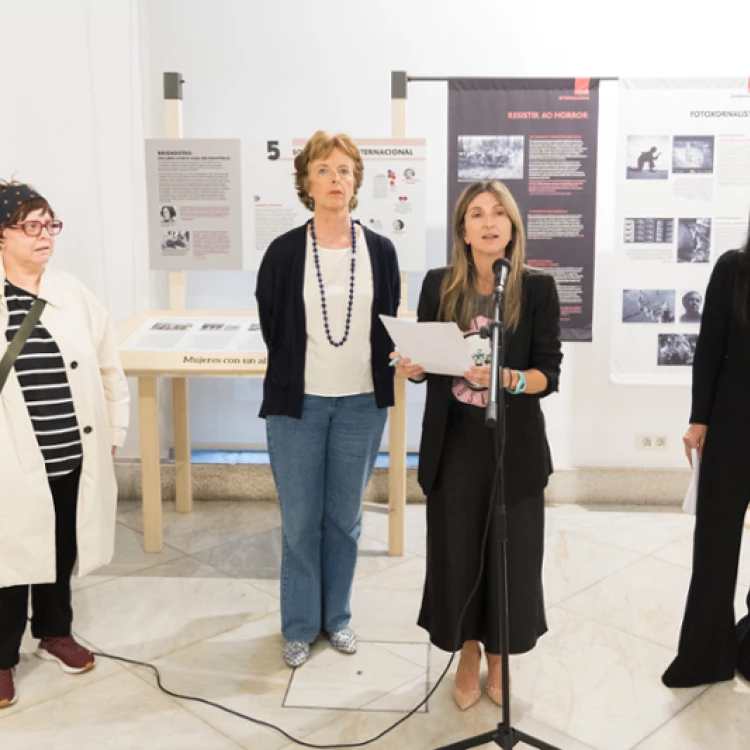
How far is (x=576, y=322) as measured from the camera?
4.26m

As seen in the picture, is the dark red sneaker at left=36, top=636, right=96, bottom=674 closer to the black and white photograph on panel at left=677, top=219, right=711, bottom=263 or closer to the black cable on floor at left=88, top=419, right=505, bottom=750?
the black cable on floor at left=88, top=419, right=505, bottom=750

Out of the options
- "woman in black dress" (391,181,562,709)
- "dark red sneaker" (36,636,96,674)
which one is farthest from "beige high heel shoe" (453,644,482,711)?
"dark red sneaker" (36,636,96,674)

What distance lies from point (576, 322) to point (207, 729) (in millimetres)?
2586

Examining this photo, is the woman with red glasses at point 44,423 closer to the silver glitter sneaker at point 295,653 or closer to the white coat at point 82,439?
the white coat at point 82,439

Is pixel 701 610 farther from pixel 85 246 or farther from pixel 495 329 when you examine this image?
pixel 85 246

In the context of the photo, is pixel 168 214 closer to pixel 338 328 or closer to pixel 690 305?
pixel 338 328

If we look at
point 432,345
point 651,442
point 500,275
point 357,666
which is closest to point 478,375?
point 432,345

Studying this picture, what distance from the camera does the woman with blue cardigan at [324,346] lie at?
8.80 ft

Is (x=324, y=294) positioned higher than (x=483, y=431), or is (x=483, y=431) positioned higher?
(x=324, y=294)

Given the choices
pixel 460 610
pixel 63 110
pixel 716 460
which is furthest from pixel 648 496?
pixel 63 110

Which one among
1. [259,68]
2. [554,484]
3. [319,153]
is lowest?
[554,484]

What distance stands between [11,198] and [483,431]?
1501 mm

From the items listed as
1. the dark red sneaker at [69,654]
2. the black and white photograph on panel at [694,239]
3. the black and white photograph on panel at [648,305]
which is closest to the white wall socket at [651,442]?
the black and white photograph on panel at [648,305]

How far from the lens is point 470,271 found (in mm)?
2447
